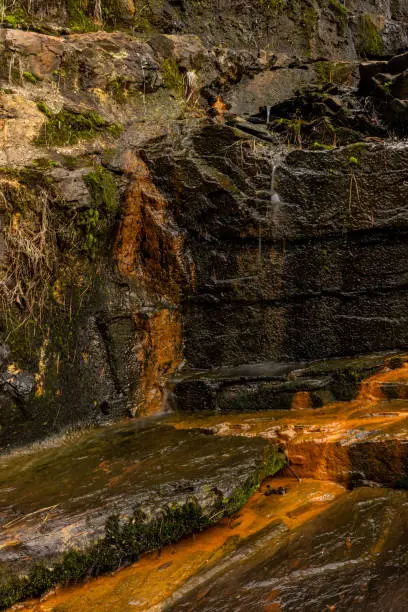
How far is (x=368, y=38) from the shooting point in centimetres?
961

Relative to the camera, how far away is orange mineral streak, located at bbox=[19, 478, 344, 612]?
2307mm

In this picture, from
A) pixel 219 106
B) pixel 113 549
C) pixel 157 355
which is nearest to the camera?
pixel 113 549

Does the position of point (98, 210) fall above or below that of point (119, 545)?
above

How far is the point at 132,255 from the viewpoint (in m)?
5.52

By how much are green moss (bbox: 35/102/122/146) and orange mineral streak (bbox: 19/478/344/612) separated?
4.42 m

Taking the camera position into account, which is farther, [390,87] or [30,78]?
[390,87]

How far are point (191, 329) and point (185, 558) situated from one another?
10.2ft

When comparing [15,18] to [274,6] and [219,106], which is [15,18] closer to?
[219,106]

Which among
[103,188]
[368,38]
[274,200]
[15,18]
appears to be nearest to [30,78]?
[15,18]

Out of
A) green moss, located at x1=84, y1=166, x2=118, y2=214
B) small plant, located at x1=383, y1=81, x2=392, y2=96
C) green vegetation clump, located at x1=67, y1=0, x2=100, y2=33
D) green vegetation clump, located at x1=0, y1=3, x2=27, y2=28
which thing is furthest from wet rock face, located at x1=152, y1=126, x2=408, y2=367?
green vegetation clump, located at x1=67, y1=0, x2=100, y2=33

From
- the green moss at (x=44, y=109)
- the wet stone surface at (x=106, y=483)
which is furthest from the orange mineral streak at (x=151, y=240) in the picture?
the wet stone surface at (x=106, y=483)

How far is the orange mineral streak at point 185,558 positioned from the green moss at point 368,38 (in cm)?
938

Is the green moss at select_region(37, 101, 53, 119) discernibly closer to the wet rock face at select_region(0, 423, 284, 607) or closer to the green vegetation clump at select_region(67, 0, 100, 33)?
the green vegetation clump at select_region(67, 0, 100, 33)

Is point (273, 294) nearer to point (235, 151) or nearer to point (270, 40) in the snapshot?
point (235, 151)
